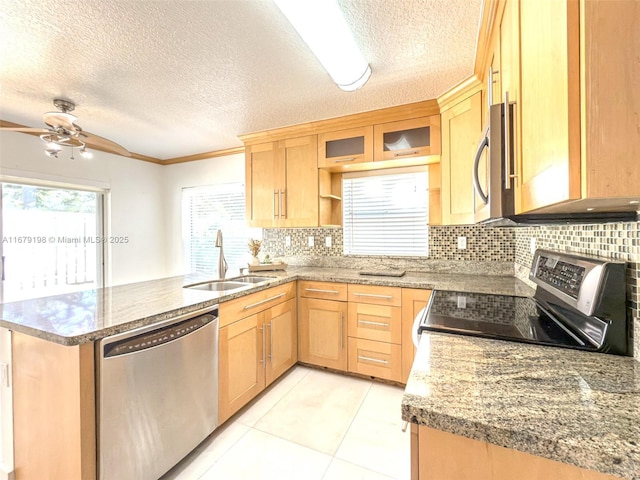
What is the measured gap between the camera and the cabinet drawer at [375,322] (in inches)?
89.7

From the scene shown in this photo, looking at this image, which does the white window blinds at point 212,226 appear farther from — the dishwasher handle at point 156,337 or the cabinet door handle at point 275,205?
the dishwasher handle at point 156,337

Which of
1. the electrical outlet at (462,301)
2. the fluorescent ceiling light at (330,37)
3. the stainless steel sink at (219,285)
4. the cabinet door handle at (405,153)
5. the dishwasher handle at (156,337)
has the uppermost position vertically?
the fluorescent ceiling light at (330,37)

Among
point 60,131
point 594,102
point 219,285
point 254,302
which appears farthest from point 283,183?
point 594,102

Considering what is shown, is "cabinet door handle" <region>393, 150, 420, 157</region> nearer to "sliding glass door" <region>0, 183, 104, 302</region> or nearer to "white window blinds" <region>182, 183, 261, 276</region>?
"white window blinds" <region>182, 183, 261, 276</region>

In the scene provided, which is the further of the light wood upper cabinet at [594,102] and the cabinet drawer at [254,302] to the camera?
the cabinet drawer at [254,302]

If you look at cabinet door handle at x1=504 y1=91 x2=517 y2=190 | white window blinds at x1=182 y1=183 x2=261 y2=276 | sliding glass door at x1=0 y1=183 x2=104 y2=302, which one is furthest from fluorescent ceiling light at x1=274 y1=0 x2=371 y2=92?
sliding glass door at x1=0 y1=183 x2=104 y2=302

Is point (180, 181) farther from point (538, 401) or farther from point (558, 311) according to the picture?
point (538, 401)

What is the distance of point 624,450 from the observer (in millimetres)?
473

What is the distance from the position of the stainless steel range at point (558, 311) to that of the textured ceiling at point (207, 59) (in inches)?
49.4

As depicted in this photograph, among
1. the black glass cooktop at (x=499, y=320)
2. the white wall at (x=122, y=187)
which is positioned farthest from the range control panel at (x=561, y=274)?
the white wall at (x=122, y=187)

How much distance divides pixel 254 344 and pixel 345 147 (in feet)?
6.10

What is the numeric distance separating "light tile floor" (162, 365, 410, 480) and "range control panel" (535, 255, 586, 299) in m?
1.21

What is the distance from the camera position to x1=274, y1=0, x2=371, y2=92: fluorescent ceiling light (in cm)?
124

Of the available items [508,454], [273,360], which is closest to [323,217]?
[273,360]
